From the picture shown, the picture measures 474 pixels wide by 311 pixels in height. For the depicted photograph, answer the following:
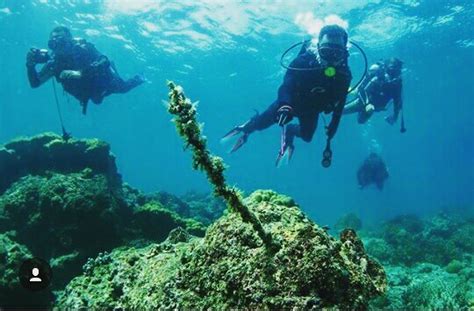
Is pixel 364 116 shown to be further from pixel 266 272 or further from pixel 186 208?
pixel 266 272

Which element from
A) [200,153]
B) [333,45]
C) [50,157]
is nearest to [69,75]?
[50,157]

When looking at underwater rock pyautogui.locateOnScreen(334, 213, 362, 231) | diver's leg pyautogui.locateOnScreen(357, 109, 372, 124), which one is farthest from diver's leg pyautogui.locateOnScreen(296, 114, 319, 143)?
underwater rock pyautogui.locateOnScreen(334, 213, 362, 231)

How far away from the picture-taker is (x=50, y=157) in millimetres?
11828

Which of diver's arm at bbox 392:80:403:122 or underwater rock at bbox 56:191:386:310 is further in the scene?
diver's arm at bbox 392:80:403:122

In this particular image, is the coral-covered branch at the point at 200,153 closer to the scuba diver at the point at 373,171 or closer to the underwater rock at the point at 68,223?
the underwater rock at the point at 68,223

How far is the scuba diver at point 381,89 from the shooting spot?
13.9m

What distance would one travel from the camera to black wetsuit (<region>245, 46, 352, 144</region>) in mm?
8414

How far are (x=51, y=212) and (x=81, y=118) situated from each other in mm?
79721

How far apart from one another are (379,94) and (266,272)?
42.9 ft

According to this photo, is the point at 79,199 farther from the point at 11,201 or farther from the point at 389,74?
the point at 389,74

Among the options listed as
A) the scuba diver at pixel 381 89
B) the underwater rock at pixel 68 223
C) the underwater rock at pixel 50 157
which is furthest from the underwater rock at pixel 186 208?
the underwater rock at pixel 68 223

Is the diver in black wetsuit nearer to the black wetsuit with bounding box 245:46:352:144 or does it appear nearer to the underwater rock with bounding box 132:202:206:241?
the black wetsuit with bounding box 245:46:352:144

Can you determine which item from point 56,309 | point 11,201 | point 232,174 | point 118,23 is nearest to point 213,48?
point 118,23

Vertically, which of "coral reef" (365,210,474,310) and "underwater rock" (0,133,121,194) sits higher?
"underwater rock" (0,133,121,194)
